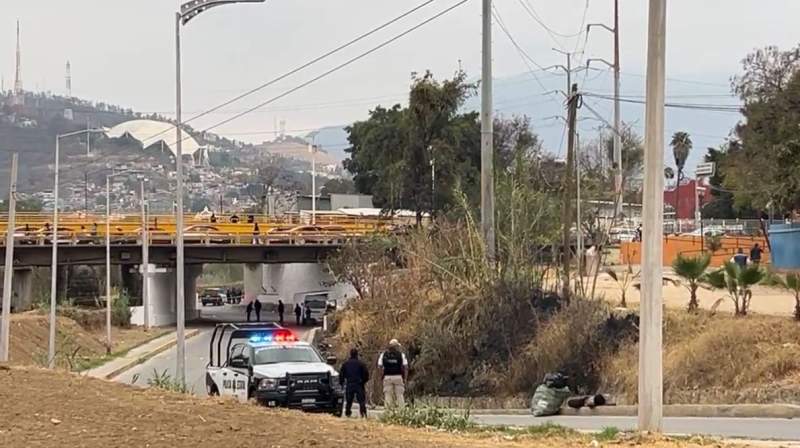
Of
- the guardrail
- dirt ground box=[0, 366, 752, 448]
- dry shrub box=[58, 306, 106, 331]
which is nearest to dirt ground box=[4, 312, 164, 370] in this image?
dry shrub box=[58, 306, 106, 331]

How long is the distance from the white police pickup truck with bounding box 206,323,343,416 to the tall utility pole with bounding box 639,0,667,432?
38.9 feet

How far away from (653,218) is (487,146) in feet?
70.8

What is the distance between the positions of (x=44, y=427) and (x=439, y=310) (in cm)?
2499

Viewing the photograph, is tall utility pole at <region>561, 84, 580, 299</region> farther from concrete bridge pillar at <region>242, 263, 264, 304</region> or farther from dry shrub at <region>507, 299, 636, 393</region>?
concrete bridge pillar at <region>242, 263, 264, 304</region>

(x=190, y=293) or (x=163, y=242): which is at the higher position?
(x=163, y=242)

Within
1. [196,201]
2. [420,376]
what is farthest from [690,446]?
[196,201]

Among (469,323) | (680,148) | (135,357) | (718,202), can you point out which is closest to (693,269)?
(469,323)

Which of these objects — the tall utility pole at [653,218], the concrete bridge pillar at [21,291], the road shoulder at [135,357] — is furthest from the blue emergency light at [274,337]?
the concrete bridge pillar at [21,291]

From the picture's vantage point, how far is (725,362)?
23.8 m

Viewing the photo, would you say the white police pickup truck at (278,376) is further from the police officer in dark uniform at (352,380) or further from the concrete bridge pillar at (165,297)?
the concrete bridge pillar at (165,297)

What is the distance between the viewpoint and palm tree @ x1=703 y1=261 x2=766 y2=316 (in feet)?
86.5

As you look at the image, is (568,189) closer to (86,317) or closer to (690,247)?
(690,247)

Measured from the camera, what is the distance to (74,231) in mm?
75500

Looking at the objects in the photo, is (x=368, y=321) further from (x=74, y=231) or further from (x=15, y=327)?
(x=74, y=231)
